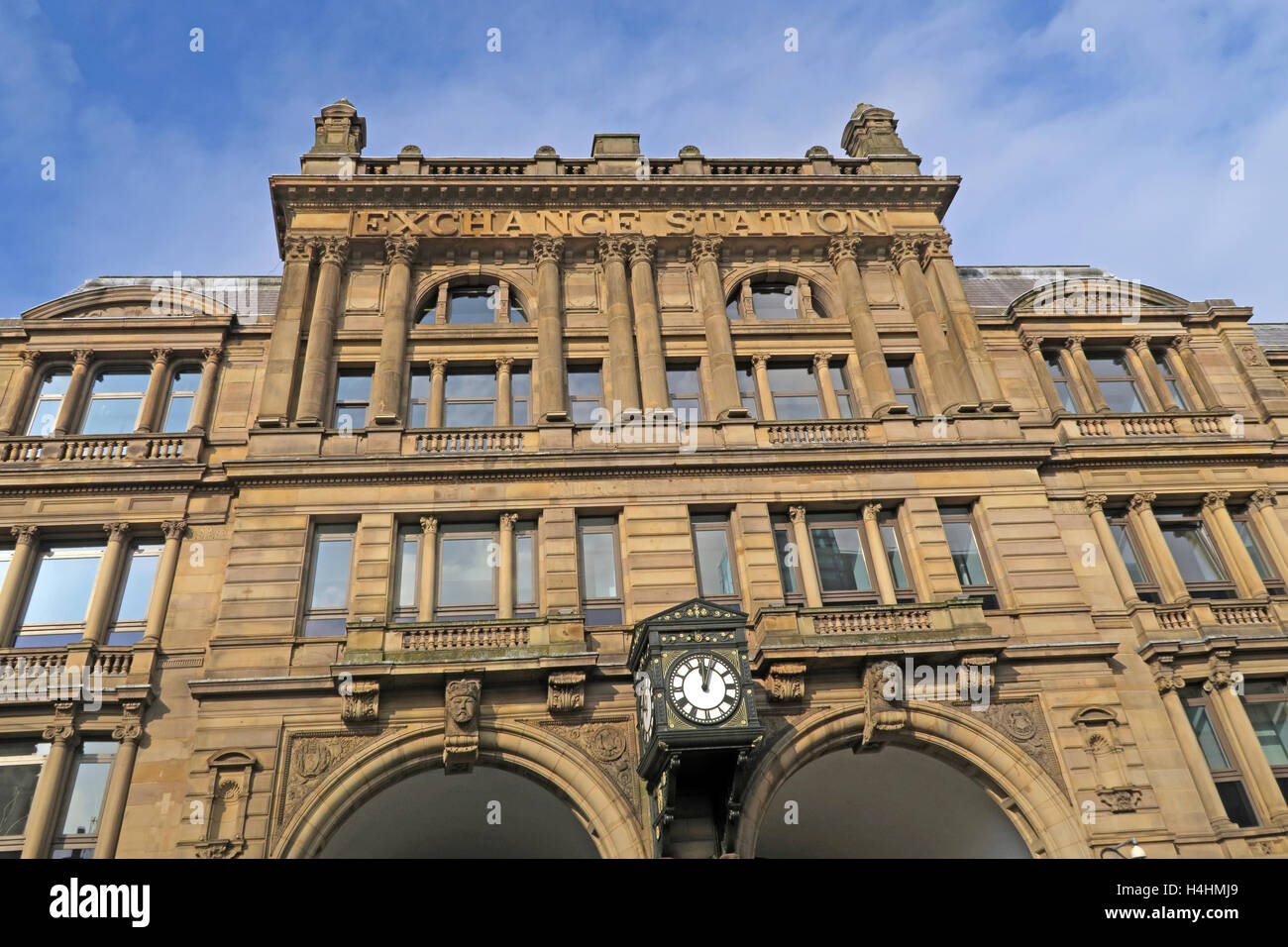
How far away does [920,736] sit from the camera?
19359 mm

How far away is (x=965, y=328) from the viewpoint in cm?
2592

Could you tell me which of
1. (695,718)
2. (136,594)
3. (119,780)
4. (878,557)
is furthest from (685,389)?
(119,780)

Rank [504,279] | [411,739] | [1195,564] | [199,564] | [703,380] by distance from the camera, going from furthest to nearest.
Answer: [504,279], [703,380], [1195,564], [199,564], [411,739]

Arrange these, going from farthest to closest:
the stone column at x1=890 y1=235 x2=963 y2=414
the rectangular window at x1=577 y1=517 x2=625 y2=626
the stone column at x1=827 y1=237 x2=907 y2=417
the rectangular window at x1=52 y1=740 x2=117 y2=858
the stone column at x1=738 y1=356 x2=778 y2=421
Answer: the stone column at x1=738 y1=356 x2=778 y2=421 < the stone column at x1=890 y1=235 x2=963 y2=414 < the stone column at x1=827 y1=237 x2=907 y2=417 < the rectangular window at x1=577 y1=517 x2=625 y2=626 < the rectangular window at x1=52 y1=740 x2=117 y2=858

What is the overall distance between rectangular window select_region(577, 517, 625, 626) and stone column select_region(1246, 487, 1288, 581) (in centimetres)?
Answer: 1631

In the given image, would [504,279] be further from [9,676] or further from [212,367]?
[9,676]

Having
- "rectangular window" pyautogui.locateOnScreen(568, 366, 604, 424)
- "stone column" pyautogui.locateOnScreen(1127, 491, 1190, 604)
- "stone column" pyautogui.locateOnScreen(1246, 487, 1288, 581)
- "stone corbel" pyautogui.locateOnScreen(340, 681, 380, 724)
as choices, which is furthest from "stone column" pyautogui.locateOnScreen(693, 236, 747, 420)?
"stone column" pyautogui.locateOnScreen(1246, 487, 1288, 581)

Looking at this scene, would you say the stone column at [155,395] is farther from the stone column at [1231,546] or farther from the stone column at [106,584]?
the stone column at [1231,546]

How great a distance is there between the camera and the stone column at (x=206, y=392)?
76.8ft

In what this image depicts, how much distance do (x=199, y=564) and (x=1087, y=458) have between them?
2160 cm

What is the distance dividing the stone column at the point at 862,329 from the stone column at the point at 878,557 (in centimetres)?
285

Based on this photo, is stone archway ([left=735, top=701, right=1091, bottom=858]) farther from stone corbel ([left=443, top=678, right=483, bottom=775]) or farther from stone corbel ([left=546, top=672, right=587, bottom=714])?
stone corbel ([left=443, top=678, right=483, bottom=775])

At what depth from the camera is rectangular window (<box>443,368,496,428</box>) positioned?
24406 millimetres
